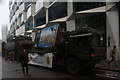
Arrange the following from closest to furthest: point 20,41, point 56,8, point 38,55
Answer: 1. point 38,55
2. point 20,41
3. point 56,8

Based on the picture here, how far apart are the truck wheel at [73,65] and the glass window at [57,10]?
1479 centimetres

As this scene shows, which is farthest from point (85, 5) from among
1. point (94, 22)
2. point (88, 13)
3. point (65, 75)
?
point (65, 75)

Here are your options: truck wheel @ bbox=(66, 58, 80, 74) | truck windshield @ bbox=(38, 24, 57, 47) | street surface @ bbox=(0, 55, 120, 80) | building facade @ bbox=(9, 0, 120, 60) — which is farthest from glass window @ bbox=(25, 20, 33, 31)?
truck wheel @ bbox=(66, 58, 80, 74)

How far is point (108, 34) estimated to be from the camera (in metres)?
18.7

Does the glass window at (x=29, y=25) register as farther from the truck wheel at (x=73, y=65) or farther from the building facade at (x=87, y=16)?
the truck wheel at (x=73, y=65)

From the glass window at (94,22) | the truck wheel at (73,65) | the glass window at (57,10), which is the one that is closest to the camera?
the truck wheel at (73,65)

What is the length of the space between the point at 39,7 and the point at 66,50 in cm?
2280

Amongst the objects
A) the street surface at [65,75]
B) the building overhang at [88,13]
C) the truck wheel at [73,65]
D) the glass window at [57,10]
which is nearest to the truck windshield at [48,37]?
the truck wheel at [73,65]

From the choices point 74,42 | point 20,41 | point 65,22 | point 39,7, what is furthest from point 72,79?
point 39,7

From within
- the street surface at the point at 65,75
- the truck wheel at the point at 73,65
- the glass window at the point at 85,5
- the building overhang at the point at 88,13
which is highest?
the glass window at the point at 85,5

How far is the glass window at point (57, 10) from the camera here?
2600 centimetres

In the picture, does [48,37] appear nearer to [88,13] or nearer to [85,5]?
[88,13]

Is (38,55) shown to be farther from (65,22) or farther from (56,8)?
(56,8)

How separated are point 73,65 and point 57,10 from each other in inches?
698
